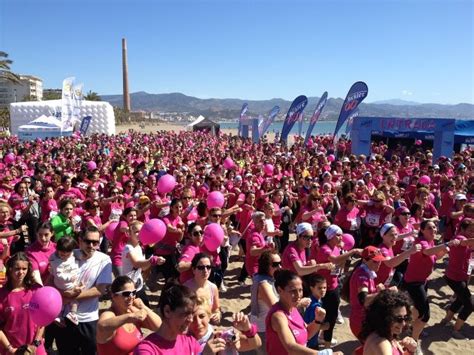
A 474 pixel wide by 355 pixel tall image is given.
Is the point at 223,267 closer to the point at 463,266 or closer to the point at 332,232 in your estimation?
the point at 332,232

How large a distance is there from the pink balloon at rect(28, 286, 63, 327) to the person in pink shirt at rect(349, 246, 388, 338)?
2.40 m

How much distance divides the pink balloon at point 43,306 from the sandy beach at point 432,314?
2.95 m

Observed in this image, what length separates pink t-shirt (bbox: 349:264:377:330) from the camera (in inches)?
141

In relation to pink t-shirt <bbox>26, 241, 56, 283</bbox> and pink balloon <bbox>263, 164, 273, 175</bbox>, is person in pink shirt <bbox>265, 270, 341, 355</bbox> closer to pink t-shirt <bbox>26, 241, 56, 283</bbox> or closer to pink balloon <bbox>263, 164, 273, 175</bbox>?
pink t-shirt <bbox>26, 241, 56, 283</bbox>

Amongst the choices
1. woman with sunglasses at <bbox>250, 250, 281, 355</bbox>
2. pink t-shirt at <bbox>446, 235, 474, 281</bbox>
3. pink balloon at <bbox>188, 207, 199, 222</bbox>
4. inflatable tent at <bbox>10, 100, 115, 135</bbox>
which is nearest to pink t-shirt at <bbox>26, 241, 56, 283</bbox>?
woman with sunglasses at <bbox>250, 250, 281, 355</bbox>

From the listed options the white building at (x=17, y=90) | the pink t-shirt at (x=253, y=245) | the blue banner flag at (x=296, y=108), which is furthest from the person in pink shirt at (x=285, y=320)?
the white building at (x=17, y=90)

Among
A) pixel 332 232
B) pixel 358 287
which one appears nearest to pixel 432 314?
pixel 332 232

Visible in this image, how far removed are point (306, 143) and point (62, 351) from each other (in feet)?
66.8

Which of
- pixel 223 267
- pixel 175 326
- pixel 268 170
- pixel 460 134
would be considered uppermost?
pixel 460 134

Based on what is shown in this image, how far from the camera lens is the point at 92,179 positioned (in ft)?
27.6

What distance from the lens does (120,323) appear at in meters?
2.65

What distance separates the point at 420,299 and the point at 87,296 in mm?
3552

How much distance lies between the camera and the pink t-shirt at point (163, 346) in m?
2.19

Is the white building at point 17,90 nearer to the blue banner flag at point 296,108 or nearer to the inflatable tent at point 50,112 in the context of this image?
the inflatable tent at point 50,112
